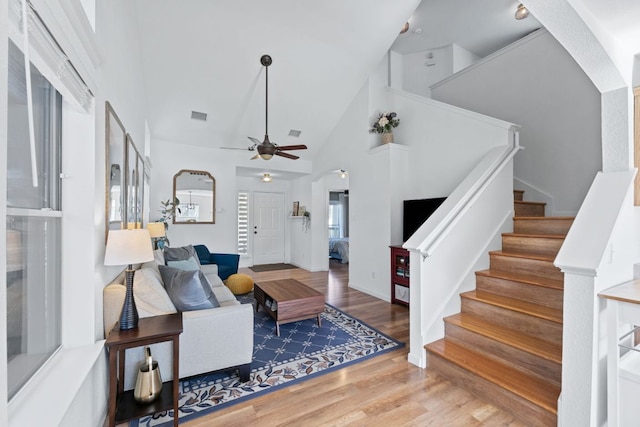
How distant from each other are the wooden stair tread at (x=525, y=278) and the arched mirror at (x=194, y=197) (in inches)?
198

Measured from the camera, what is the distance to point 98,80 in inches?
70.0

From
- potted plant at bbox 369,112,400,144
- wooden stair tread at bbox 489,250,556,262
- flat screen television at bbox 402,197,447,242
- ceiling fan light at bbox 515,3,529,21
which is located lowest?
wooden stair tread at bbox 489,250,556,262

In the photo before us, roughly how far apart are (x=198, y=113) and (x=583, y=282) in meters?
5.53

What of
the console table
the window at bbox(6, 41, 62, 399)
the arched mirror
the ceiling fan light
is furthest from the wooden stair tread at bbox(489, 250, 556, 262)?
the arched mirror

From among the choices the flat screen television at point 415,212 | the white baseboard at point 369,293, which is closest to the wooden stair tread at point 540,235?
the flat screen television at point 415,212

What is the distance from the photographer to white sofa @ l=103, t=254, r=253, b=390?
6.46 ft

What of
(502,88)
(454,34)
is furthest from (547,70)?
(454,34)

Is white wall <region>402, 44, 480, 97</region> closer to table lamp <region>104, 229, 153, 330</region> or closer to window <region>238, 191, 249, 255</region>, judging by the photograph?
window <region>238, 191, 249, 255</region>

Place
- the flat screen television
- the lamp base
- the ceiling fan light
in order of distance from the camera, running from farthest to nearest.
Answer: the ceiling fan light
the flat screen television
the lamp base

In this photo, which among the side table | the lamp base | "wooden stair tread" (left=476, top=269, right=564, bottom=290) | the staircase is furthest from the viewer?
"wooden stair tread" (left=476, top=269, right=564, bottom=290)

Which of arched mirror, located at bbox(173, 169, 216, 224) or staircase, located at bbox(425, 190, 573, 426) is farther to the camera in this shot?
arched mirror, located at bbox(173, 169, 216, 224)

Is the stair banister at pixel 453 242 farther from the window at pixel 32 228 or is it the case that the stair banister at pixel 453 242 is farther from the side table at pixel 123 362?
the window at pixel 32 228

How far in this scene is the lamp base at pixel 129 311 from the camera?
70.6 inches

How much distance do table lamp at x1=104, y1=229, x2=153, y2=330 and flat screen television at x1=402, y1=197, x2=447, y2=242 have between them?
344 centimetres
